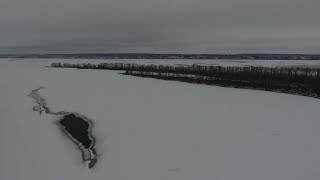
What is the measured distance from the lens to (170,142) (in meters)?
6.48

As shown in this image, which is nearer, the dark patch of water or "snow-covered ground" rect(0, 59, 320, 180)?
"snow-covered ground" rect(0, 59, 320, 180)

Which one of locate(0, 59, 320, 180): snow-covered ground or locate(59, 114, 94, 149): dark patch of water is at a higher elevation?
locate(0, 59, 320, 180): snow-covered ground

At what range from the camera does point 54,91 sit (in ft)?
47.0

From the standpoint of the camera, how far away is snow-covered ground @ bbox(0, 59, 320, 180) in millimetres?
4961

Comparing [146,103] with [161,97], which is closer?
[146,103]

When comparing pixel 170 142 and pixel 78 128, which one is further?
pixel 78 128

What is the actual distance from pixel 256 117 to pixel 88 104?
186 inches

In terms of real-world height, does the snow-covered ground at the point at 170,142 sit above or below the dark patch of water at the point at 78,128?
above

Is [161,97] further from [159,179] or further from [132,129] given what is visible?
[159,179]

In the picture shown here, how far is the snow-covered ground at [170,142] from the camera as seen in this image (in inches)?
195

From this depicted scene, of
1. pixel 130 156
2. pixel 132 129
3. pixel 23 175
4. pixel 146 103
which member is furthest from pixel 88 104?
pixel 23 175

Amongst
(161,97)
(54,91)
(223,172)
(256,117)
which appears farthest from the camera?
(54,91)

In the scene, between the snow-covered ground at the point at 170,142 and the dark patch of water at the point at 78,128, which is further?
the dark patch of water at the point at 78,128

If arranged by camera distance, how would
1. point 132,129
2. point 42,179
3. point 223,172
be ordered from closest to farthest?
1. point 42,179
2. point 223,172
3. point 132,129
